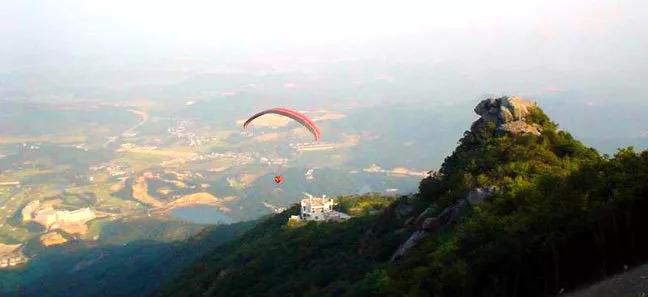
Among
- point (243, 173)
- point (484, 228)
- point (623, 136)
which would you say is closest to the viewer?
point (484, 228)

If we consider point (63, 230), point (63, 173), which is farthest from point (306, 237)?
point (63, 173)

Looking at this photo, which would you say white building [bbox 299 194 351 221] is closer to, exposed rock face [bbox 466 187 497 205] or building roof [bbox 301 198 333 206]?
building roof [bbox 301 198 333 206]

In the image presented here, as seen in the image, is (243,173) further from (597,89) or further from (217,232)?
(597,89)

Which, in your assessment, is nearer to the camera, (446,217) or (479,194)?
(479,194)

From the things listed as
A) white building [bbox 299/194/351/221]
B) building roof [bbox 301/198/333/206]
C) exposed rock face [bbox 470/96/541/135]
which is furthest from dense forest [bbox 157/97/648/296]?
building roof [bbox 301/198/333/206]

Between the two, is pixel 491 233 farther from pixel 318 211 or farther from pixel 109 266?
pixel 109 266

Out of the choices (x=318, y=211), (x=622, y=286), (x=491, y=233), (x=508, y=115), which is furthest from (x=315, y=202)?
(x=622, y=286)

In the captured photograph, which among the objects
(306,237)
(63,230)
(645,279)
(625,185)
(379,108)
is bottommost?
(63,230)
